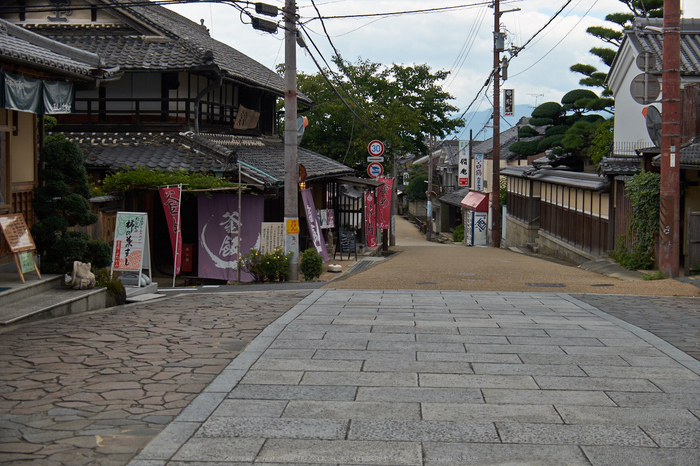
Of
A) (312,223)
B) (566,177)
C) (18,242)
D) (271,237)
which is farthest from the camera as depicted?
(566,177)

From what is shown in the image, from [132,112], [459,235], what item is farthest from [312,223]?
[459,235]

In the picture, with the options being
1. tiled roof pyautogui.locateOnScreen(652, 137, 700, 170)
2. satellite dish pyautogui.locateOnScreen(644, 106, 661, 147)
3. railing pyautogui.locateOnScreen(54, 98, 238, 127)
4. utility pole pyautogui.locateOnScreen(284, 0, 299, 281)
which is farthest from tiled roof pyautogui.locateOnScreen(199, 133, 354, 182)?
satellite dish pyautogui.locateOnScreen(644, 106, 661, 147)

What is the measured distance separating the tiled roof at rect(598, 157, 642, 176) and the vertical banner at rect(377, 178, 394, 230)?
11139mm

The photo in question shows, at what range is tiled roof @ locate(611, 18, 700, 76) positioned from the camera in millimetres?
23656

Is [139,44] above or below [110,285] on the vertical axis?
above

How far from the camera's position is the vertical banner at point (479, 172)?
1944 inches

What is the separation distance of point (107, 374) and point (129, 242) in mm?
6882

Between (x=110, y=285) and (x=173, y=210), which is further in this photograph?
(x=173, y=210)

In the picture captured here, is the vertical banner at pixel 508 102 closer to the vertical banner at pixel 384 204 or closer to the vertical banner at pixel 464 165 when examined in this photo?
the vertical banner at pixel 384 204

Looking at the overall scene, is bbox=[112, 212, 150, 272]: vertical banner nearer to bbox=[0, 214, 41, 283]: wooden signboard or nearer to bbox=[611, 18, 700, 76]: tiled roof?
bbox=[0, 214, 41, 283]: wooden signboard

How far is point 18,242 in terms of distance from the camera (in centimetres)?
1012

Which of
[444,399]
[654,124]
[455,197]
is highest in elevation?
[654,124]

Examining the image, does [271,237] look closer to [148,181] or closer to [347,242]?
[148,181]

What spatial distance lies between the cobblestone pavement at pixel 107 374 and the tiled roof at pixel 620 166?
1421 centimetres
